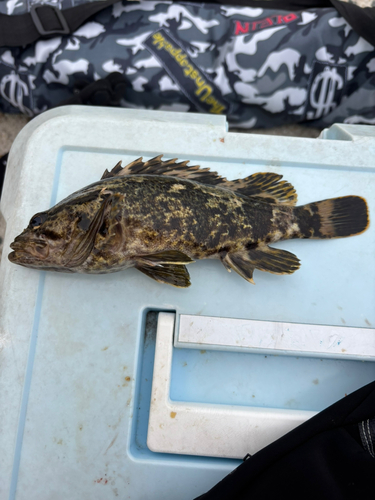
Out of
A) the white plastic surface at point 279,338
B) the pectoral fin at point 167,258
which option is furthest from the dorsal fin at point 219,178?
the white plastic surface at point 279,338

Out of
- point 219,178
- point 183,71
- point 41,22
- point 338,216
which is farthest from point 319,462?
point 41,22

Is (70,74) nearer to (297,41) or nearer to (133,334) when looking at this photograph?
(297,41)

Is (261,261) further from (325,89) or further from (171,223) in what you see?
(325,89)

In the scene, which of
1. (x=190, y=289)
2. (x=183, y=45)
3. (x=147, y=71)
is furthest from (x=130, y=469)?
(x=183, y=45)

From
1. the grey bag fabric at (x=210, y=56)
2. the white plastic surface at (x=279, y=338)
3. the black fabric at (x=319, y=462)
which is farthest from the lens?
the grey bag fabric at (x=210, y=56)

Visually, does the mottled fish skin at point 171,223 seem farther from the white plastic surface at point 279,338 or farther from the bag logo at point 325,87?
the bag logo at point 325,87

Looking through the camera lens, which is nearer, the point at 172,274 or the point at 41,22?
the point at 172,274

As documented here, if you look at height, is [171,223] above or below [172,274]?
above
